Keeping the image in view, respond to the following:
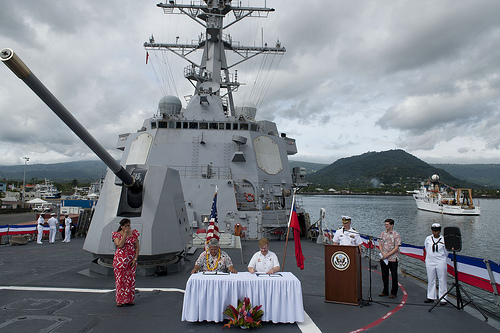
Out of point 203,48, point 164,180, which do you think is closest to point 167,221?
point 164,180

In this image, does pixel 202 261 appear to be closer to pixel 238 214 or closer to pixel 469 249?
pixel 238 214

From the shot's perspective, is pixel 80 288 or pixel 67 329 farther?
pixel 80 288

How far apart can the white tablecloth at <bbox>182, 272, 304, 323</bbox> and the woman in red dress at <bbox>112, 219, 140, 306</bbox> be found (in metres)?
1.11

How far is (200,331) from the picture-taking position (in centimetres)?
354

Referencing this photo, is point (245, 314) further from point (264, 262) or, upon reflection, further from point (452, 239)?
point (452, 239)

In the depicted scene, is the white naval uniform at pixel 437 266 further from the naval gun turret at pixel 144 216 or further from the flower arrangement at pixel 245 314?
the naval gun turret at pixel 144 216

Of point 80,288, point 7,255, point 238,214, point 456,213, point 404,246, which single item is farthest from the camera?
point 456,213

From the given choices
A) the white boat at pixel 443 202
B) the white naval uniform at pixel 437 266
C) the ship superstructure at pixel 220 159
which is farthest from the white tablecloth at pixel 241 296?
the white boat at pixel 443 202

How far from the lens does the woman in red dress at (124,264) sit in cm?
436

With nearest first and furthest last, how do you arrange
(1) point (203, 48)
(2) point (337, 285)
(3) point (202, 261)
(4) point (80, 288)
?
(3) point (202, 261), (2) point (337, 285), (4) point (80, 288), (1) point (203, 48)

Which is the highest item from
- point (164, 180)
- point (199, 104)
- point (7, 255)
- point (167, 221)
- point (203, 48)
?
point (203, 48)

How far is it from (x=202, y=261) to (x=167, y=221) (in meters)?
2.07

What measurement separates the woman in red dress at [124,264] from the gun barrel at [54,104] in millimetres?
1171

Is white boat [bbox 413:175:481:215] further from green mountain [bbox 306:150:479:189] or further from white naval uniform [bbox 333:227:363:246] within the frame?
green mountain [bbox 306:150:479:189]
